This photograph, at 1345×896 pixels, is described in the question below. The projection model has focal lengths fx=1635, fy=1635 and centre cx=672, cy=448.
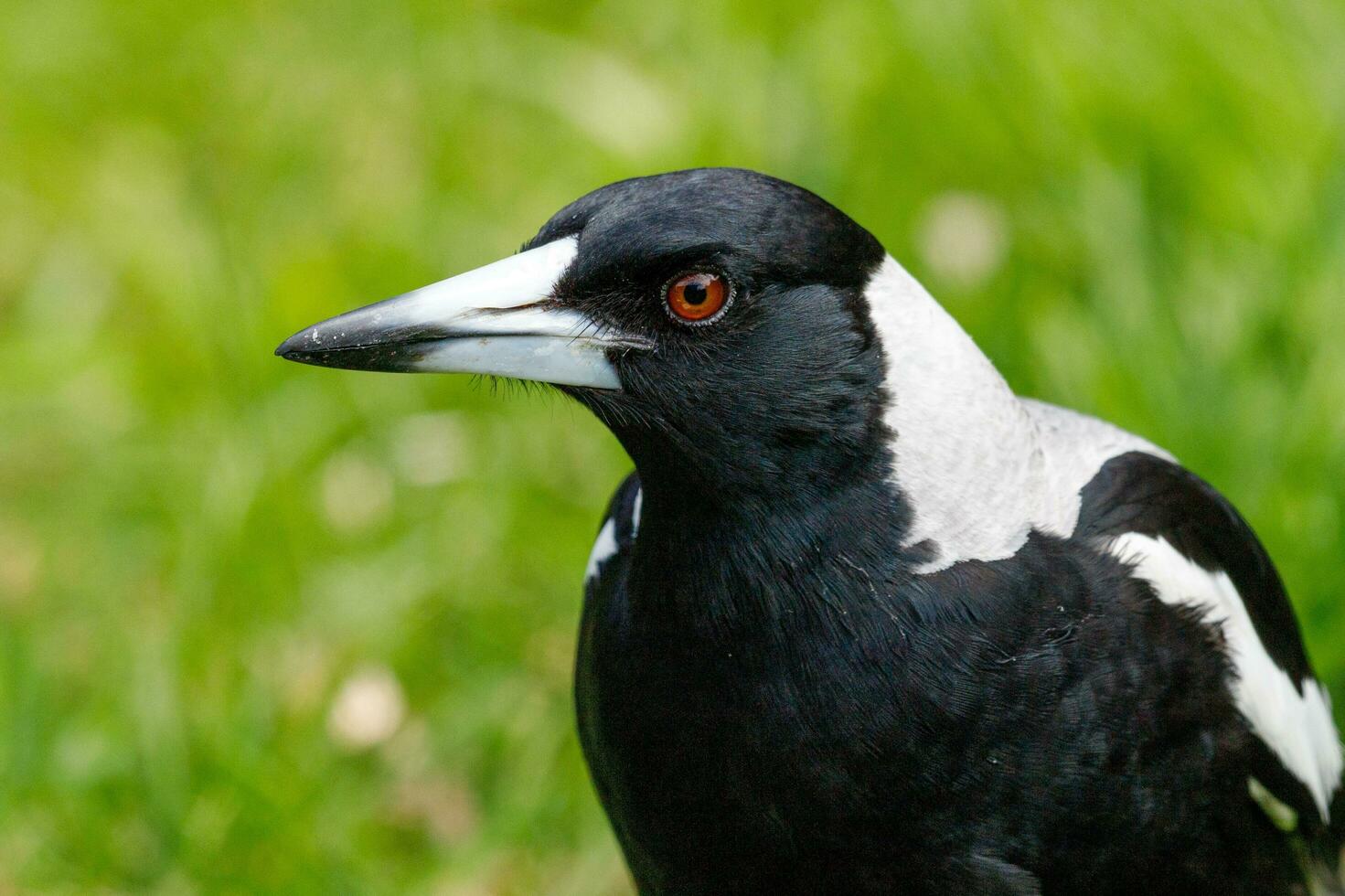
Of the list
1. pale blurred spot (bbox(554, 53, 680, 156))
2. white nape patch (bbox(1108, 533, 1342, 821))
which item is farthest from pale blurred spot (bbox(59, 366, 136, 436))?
white nape patch (bbox(1108, 533, 1342, 821))

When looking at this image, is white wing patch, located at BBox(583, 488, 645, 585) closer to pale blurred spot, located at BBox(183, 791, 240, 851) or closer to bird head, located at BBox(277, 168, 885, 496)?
bird head, located at BBox(277, 168, 885, 496)

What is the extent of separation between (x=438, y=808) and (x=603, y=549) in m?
0.80

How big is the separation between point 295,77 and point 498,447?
1732 mm

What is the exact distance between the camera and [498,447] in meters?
3.32

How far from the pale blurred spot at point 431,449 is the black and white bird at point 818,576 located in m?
1.59

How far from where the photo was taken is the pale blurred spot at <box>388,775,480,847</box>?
8.87 ft

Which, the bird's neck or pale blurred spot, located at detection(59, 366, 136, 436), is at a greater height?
pale blurred spot, located at detection(59, 366, 136, 436)

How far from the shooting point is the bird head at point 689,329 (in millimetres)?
1682

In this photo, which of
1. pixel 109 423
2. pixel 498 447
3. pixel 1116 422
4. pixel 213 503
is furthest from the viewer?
pixel 109 423

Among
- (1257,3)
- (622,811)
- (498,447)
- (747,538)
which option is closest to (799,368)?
(747,538)

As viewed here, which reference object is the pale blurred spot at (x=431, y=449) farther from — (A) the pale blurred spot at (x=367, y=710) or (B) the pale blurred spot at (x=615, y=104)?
(B) the pale blurred spot at (x=615, y=104)

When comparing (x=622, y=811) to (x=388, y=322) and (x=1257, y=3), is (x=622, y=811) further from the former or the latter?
(x=1257, y=3)

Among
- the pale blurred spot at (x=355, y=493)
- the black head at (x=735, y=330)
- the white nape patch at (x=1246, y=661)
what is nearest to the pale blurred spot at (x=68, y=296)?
the pale blurred spot at (x=355, y=493)

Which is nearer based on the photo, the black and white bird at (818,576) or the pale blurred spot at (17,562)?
the black and white bird at (818,576)
